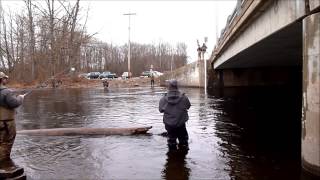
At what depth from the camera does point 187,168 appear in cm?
875

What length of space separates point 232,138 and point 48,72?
5439 cm

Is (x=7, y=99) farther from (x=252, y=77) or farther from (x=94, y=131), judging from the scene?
(x=252, y=77)

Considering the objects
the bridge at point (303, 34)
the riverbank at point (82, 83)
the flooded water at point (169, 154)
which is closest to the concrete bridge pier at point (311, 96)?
the bridge at point (303, 34)

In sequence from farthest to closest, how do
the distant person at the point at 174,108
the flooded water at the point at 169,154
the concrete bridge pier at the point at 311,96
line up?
1. the distant person at the point at 174,108
2. the flooded water at the point at 169,154
3. the concrete bridge pier at the point at 311,96

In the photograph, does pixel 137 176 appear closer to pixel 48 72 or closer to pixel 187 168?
pixel 187 168

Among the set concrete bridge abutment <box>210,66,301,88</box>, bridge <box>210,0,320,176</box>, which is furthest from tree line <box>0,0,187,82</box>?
bridge <box>210,0,320,176</box>

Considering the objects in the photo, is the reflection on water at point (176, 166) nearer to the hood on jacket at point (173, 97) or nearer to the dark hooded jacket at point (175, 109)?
the dark hooded jacket at point (175, 109)

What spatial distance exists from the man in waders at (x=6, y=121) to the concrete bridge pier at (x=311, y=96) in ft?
16.2

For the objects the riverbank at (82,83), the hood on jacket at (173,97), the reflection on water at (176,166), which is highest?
the hood on jacket at (173,97)

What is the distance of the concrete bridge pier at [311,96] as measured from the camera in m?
7.62

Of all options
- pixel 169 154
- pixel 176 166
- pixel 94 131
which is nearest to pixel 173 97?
pixel 169 154

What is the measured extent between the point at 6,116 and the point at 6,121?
Result: 9 cm

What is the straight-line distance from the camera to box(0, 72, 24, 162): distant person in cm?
777

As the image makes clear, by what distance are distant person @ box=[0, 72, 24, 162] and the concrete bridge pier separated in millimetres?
4925
